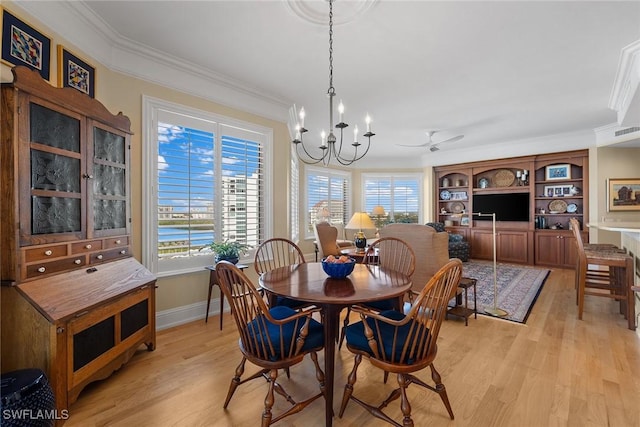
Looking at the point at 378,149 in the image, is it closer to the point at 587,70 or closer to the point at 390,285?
the point at 587,70

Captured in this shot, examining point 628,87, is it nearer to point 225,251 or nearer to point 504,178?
point 504,178

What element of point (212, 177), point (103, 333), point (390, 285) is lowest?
point (103, 333)

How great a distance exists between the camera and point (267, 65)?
3.03 m

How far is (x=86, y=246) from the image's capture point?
210 cm

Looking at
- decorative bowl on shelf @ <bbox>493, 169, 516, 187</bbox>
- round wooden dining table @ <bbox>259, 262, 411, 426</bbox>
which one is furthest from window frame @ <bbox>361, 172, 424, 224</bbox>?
round wooden dining table @ <bbox>259, 262, 411, 426</bbox>

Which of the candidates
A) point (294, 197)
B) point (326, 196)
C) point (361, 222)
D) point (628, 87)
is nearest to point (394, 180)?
point (326, 196)

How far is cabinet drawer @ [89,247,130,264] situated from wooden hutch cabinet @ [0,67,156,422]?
12 millimetres

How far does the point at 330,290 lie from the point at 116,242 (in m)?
1.91

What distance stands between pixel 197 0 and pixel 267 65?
0.98 m

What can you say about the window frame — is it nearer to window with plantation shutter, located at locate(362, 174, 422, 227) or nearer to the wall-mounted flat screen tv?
window with plantation shutter, located at locate(362, 174, 422, 227)

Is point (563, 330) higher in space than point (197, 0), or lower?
lower

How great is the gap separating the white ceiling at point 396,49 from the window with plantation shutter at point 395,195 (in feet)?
12.2

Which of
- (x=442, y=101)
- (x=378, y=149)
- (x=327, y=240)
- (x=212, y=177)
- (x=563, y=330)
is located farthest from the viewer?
(x=378, y=149)

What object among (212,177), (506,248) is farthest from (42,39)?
(506,248)
